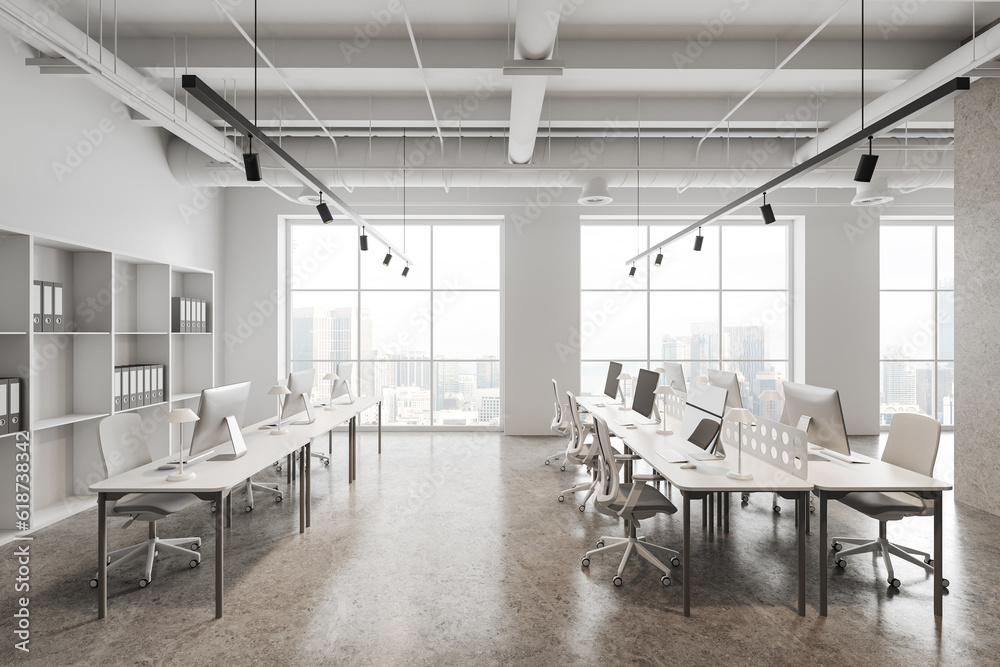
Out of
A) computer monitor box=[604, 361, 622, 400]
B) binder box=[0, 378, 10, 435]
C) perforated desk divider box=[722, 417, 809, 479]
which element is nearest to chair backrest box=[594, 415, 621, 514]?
perforated desk divider box=[722, 417, 809, 479]

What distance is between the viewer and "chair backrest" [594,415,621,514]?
3.45 meters

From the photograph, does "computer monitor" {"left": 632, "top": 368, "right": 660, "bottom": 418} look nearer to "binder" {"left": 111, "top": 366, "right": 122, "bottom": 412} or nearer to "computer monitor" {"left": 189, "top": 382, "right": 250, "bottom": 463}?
"computer monitor" {"left": 189, "top": 382, "right": 250, "bottom": 463}

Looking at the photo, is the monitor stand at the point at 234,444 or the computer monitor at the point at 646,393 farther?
the computer monitor at the point at 646,393

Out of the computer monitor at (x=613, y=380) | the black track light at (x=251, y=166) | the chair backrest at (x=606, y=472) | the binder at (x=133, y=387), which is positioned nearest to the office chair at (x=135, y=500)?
the binder at (x=133, y=387)

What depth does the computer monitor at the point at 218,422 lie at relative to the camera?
339 cm

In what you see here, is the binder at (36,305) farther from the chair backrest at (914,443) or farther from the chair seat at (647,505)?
the chair backrest at (914,443)

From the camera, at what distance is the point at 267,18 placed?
4.18 meters

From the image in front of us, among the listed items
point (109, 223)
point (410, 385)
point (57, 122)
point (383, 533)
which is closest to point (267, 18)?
point (57, 122)

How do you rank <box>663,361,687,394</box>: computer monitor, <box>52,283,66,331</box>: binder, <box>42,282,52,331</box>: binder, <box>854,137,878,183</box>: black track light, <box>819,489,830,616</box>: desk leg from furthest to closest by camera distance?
<box>663,361,687,394</box>: computer monitor < <box>52,283,66,331</box>: binder < <box>42,282,52,331</box>: binder < <box>854,137,878,183</box>: black track light < <box>819,489,830,616</box>: desk leg

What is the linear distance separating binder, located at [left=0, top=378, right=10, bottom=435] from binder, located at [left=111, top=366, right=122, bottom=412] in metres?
1.01

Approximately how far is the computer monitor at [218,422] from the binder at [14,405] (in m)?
1.54

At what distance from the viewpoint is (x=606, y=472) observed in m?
3.62

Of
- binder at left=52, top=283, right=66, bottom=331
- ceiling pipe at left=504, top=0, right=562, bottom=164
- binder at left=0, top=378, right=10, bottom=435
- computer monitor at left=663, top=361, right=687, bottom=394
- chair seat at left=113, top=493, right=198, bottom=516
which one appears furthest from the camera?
computer monitor at left=663, top=361, right=687, bottom=394

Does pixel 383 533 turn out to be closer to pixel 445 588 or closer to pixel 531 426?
pixel 445 588
